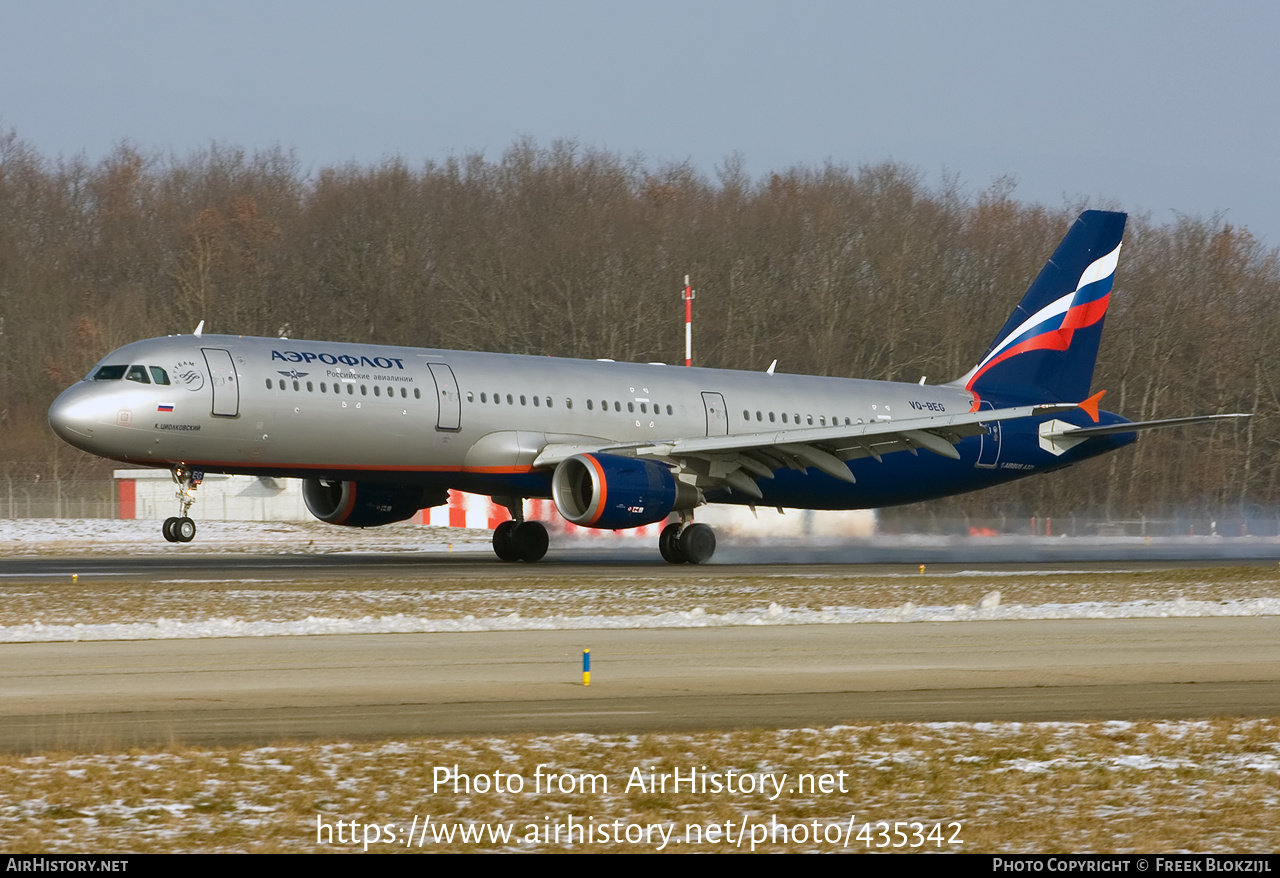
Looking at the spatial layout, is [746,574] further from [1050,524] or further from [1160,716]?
[1050,524]

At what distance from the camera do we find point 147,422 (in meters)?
28.2

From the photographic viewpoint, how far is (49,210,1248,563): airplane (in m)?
28.7

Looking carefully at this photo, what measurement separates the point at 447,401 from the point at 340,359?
2.19 metres

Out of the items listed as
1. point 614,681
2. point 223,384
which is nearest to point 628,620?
point 614,681

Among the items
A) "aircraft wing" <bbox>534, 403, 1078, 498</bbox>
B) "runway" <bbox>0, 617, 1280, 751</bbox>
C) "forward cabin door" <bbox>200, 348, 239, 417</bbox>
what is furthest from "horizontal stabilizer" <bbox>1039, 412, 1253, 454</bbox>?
"forward cabin door" <bbox>200, 348, 239, 417</bbox>

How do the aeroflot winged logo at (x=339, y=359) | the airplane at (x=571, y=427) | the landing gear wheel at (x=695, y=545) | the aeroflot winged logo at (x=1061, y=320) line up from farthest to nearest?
1. the aeroflot winged logo at (x=1061, y=320)
2. the landing gear wheel at (x=695, y=545)
3. the aeroflot winged logo at (x=339, y=359)
4. the airplane at (x=571, y=427)

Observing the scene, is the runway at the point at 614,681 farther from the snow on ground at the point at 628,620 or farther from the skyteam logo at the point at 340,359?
the skyteam logo at the point at 340,359

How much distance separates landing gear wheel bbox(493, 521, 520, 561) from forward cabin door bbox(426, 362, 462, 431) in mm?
3675

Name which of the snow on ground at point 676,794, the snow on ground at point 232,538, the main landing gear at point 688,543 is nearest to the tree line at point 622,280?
the snow on ground at point 232,538

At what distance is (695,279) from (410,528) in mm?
32509

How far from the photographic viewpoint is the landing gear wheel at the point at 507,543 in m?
33.5

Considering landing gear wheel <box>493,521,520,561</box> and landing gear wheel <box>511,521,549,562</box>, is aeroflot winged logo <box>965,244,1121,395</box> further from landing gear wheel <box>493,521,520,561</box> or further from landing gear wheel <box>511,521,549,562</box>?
landing gear wheel <box>493,521,520,561</box>

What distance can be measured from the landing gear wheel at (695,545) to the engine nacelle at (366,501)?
5090 mm

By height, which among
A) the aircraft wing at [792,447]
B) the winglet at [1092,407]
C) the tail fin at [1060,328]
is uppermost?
the tail fin at [1060,328]
